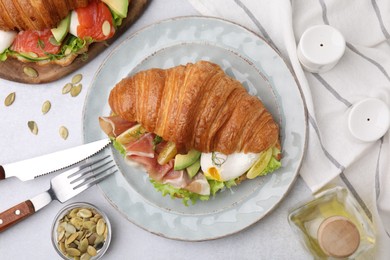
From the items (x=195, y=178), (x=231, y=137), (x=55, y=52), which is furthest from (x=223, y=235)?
(x=55, y=52)

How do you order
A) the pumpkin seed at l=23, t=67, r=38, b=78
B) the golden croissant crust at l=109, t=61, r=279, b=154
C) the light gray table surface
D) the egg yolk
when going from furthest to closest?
the pumpkin seed at l=23, t=67, r=38, b=78 < the light gray table surface < the egg yolk < the golden croissant crust at l=109, t=61, r=279, b=154

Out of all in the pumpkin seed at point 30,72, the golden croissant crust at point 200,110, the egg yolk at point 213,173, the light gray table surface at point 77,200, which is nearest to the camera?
the golden croissant crust at point 200,110

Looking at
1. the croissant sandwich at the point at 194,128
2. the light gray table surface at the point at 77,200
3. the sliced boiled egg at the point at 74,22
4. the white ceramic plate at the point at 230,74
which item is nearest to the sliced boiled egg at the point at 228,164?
the croissant sandwich at the point at 194,128

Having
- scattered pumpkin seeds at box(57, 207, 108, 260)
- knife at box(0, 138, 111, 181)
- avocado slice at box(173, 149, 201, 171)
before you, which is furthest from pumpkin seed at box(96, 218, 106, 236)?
avocado slice at box(173, 149, 201, 171)

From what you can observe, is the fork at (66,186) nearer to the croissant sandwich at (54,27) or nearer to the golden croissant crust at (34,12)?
the croissant sandwich at (54,27)

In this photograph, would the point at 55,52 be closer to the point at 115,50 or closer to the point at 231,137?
the point at 115,50

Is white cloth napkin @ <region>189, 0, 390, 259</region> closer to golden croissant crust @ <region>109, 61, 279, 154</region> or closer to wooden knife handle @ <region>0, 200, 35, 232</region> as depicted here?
golden croissant crust @ <region>109, 61, 279, 154</region>

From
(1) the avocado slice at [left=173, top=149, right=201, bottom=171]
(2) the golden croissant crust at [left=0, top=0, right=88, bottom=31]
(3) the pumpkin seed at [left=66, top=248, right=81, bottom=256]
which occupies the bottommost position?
(3) the pumpkin seed at [left=66, top=248, right=81, bottom=256]
